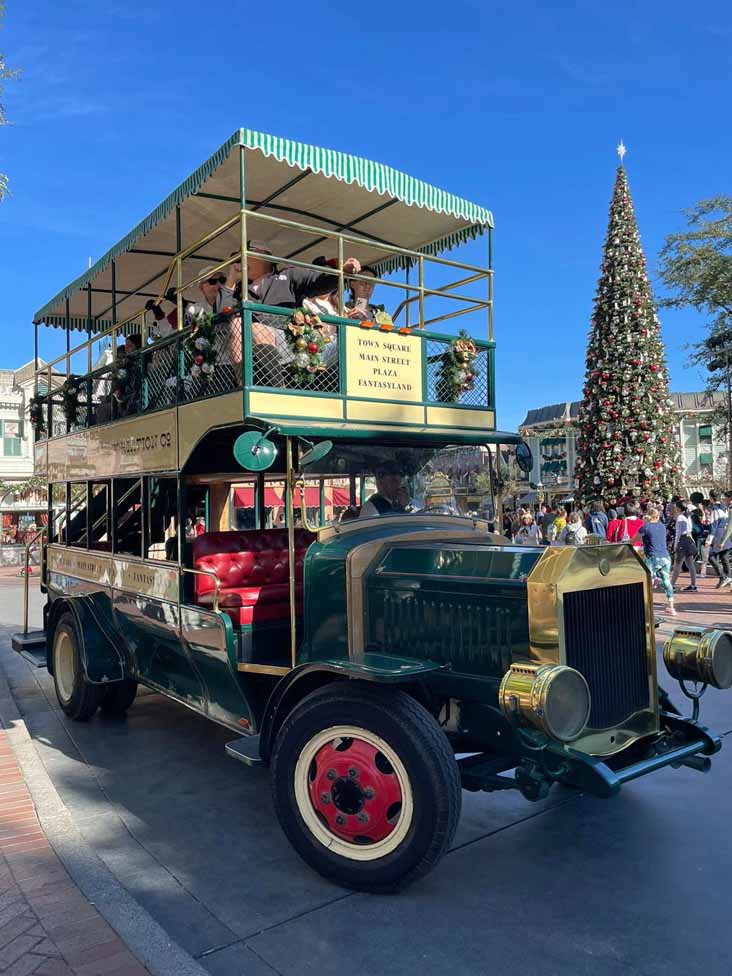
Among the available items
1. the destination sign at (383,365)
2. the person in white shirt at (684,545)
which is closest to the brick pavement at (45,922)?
the destination sign at (383,365)

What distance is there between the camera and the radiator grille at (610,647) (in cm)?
359

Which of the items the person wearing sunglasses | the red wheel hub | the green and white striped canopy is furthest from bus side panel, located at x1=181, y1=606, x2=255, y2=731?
the green and white striped canopy

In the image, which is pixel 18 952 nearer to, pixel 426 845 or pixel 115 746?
pixel 426 845

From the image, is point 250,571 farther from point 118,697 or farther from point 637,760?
point 637,760

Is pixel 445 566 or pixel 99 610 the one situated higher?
pixel 445 566

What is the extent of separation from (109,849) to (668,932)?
2780mm

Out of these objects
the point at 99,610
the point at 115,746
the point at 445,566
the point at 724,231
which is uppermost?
the point at 724,231

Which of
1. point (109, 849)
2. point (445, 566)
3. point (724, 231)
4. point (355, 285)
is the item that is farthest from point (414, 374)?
point (724, 231)

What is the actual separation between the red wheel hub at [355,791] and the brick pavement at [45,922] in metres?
1.06

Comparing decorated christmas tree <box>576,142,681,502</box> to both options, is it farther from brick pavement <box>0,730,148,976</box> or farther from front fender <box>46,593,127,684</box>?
brick pavement <box>0,730,148,976</box>

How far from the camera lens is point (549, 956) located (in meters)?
2.96

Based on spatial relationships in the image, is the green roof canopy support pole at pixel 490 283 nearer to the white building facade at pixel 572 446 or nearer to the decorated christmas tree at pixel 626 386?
the decorated christmas tree at pixel 626 386

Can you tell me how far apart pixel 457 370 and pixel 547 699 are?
300 cm

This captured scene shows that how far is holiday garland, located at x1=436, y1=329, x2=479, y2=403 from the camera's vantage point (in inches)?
216
